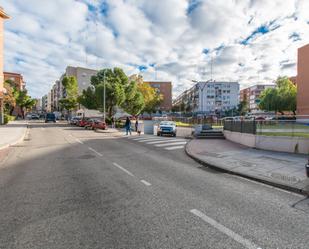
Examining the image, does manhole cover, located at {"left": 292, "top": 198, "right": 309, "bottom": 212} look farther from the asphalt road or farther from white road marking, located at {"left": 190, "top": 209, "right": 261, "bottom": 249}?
white road marking, located at {"left": 190, "top": 209, "right": 261, "bottom": 249}

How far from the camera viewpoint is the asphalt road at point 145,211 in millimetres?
3015

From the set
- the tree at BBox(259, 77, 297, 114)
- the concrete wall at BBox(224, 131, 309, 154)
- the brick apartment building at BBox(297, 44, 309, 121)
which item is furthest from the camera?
the tree at BBox(259, 77, 297, 114)

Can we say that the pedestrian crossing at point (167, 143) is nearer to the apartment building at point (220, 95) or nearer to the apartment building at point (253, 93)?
the apartment building at point (220, 95)

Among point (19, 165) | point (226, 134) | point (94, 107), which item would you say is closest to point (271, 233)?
point (19, 165)

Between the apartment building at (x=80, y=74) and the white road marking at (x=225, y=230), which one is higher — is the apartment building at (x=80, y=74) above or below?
above

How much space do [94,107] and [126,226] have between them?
37.2 meters

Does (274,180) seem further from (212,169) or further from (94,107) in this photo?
(94,107)

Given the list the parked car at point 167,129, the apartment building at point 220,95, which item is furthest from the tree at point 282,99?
the apartment building at point 220,95

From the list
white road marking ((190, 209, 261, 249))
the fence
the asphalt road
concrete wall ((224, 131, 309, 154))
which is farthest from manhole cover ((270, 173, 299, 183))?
the fence

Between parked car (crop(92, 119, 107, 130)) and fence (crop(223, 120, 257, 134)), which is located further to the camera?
parked car (crop(92, 119, 107, 130))

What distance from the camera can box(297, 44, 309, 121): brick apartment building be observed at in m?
32.8

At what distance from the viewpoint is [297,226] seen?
348 centimetres

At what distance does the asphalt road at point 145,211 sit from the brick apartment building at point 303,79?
34844 mm

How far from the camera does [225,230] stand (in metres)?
3.30
